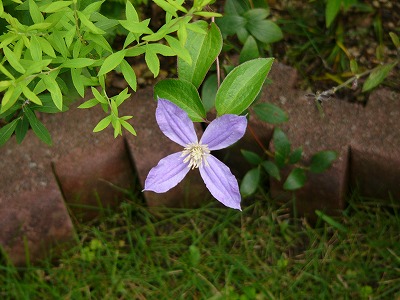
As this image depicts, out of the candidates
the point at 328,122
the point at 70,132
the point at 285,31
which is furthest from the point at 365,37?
the point at 70,132

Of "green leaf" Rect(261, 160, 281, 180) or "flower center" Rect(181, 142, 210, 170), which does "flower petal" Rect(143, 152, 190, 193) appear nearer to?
"flower center" Rect(181, 142, 210, 170)

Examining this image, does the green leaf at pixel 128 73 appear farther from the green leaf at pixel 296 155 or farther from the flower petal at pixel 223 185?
the green leaf at pixel 296 155

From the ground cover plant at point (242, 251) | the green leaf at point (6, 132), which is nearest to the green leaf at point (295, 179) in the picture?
the ground cover plant at point (242, 251)

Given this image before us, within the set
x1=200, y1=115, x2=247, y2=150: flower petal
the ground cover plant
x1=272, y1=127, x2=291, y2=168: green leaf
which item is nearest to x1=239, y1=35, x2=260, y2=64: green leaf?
the ground cover plant

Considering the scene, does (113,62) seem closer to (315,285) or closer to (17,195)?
(17,195)

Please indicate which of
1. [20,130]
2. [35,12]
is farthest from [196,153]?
[20,130]

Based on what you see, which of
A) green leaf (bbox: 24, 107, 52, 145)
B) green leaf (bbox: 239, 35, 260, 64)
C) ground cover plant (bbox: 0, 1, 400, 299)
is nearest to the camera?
green leaf (bbox: 24, 107, 52, 145)

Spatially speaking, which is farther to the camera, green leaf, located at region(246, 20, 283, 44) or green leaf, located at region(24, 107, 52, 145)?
green leaf, located at region(246, 20, 283, 44)
